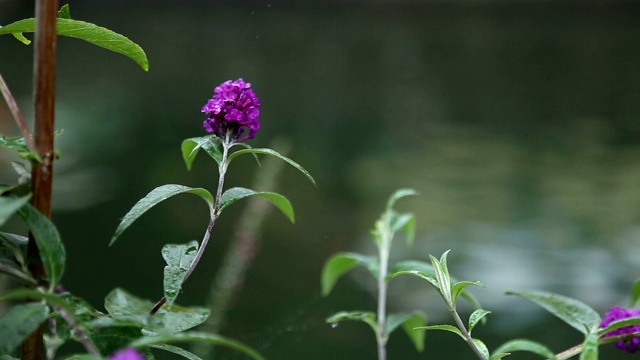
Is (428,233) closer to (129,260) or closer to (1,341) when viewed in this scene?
(129,260)

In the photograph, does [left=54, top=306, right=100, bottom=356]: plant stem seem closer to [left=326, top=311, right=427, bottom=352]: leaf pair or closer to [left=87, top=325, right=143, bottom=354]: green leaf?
[left=87, top=325, right=143, bottom=354]: green leaf

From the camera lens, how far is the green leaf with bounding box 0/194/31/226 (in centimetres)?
24

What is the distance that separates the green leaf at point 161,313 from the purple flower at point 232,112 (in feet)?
0.26

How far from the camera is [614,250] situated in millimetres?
1883

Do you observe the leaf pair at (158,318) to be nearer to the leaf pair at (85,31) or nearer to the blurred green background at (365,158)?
the leaf pair at (85,31)

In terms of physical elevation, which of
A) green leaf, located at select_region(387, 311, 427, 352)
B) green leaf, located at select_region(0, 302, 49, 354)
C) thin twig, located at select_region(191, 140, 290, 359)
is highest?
green leaf, located at select_region(0, 302, 49, 354)

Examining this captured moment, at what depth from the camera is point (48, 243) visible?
0.88ft

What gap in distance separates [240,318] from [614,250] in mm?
934

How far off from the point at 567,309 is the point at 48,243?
23 centimetres

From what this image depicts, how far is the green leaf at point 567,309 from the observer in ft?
1.19

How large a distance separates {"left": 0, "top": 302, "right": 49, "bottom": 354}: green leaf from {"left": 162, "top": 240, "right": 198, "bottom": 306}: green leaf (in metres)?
0.05

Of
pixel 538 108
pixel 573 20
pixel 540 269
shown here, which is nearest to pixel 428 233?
pixel 540 269

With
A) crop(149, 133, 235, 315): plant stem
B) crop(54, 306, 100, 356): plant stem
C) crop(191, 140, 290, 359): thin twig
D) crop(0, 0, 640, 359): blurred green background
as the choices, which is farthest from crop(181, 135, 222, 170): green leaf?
crop(0, 0, 640, 359): blurred green background

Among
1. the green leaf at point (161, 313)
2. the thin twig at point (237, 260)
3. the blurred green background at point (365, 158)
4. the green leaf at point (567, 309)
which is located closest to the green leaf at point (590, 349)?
the green leaf at point (567, 309)
